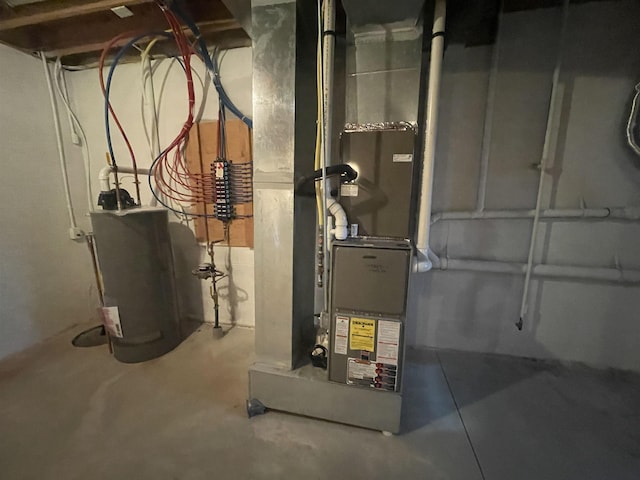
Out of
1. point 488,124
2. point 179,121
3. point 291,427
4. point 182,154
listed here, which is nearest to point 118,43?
point 179,121

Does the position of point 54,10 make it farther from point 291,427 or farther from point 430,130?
point 291,427

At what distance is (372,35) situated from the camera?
131cm

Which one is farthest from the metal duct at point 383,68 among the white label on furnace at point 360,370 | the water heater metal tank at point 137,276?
the water heater metal tank at point 137,276

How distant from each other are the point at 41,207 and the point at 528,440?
3.40 meters

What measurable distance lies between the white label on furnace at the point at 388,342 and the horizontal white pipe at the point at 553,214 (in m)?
0.95

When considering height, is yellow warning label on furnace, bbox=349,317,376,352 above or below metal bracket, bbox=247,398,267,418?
above

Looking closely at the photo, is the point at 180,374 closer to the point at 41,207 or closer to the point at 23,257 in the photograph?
the point at 23,257

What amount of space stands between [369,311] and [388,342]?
17 cm

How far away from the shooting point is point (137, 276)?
1.83 m

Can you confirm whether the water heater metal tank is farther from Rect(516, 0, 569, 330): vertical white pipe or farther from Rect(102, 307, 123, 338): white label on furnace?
Rect(516, 0, 569, 330): vertical white pipe

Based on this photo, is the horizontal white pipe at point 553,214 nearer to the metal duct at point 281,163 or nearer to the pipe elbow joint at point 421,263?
the pipe elbow joint at point 421,263

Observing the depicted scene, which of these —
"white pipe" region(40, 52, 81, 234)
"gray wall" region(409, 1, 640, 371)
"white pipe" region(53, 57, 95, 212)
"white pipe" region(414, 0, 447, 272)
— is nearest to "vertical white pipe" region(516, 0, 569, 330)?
"gray wall" region(409, 1, 640, 371)

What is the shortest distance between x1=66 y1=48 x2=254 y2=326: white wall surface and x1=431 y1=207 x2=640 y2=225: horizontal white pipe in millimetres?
1562

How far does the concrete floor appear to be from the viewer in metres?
1.22
